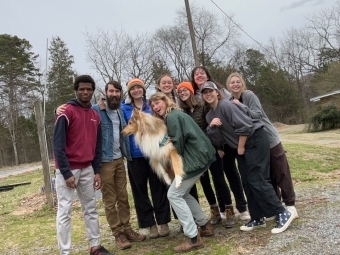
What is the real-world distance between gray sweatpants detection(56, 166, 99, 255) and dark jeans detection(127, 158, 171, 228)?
0.63 m

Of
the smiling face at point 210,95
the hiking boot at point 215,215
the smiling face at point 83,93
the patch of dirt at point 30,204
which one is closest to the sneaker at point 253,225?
the hiking boot at point 215,215

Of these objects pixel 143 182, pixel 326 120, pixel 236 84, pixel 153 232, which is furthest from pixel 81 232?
pixel 326 120

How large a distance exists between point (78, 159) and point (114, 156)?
0.59 m

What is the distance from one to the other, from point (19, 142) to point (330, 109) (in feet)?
108

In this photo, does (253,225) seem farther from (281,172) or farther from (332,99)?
(332,99)

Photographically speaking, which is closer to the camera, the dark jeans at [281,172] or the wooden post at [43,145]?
the dark jeans at [281,172]

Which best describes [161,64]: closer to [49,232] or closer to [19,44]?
[19,44]

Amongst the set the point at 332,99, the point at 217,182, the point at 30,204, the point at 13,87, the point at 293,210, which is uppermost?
the point at 13,87

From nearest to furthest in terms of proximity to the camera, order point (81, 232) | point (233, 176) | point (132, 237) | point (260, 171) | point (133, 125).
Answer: point (133, 125), point (260, 171), point (132, 237), point (233, 176), point (81, 232)

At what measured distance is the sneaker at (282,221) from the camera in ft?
13.3

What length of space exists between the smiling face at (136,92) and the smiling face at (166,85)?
0.86ft

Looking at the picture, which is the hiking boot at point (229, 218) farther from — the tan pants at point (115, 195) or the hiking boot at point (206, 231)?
the tan pants at point (115, 195)

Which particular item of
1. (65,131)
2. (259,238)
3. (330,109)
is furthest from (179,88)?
(330,109)

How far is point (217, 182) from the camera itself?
15.3 ft
